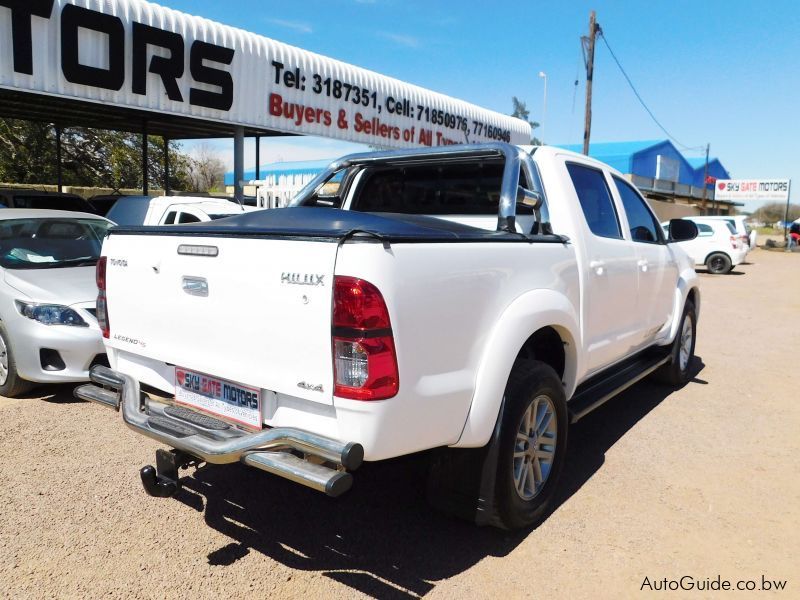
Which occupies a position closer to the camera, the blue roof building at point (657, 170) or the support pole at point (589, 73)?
the support pole at point (589, 73)

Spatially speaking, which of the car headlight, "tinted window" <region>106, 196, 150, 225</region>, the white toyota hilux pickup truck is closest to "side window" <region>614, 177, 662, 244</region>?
the white toyota hilux pickup truck

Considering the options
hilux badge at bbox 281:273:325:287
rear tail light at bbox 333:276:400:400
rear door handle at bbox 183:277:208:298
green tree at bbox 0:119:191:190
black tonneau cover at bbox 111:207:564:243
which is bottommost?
rear tail light at bbox 333:276:400:400

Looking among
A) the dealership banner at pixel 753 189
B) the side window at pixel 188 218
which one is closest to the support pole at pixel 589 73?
the side window at pixel 188 218

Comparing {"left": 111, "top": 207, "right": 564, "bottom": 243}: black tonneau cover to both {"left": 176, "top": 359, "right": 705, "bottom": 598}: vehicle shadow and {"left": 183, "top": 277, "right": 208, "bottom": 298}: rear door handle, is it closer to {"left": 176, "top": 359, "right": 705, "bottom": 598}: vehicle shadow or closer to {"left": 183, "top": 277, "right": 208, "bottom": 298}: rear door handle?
{"left": 183, "top": 277, "right": 208, "bottom": 298}: rear door handle

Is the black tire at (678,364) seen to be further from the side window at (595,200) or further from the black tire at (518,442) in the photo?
the black tire at (518,442)

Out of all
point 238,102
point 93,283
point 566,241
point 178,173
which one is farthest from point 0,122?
point 566,241

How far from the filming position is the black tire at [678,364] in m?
5.91

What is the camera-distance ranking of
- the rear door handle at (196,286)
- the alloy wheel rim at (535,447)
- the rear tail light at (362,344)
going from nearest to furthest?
the rear tail light at (362,344) → the rear door handle at (196,286) → the alloy wheel rim at (535,447)

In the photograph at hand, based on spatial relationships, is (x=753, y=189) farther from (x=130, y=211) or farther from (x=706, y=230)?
(x=130, y=211)

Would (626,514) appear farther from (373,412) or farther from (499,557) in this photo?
(373,412)

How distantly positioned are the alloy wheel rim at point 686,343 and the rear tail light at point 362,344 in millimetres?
4544

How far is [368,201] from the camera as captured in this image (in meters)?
4.73

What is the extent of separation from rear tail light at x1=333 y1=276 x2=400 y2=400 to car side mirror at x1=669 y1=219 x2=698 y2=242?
385cm

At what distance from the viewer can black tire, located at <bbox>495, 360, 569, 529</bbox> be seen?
3.01 meters
